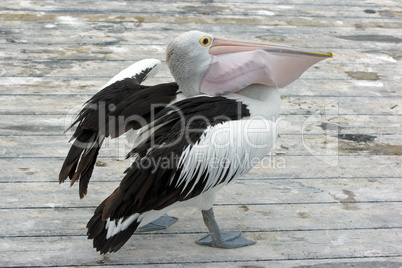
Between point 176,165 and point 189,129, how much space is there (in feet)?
0.56

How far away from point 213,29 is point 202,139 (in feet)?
8.74

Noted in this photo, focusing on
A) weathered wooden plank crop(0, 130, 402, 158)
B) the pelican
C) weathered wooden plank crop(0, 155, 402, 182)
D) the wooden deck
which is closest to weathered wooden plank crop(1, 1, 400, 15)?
the wooden deck

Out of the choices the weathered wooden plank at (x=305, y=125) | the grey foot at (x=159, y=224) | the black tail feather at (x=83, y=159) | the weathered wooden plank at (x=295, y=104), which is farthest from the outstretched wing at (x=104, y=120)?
the weathered wooden plank at (x=295, y=104)

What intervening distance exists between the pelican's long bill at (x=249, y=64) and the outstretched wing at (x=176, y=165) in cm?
19

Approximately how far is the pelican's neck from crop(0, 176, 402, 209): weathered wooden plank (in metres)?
0.46

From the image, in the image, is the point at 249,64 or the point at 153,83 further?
the point at 153,83

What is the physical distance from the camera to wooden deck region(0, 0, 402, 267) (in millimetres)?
2418

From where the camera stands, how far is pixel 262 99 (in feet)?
8.42

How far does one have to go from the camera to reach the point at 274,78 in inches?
101

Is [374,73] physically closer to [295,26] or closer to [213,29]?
[295,26]

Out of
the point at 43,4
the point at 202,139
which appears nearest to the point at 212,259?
the point at 202,139

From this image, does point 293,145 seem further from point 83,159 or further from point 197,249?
point 83,159

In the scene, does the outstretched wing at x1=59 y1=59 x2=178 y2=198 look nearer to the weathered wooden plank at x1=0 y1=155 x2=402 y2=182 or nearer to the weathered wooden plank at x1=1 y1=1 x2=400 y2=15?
the weathered wooden plank at x1=0 y1=155 x2=402 y2=182

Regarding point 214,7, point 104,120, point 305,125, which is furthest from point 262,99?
point 214,7
